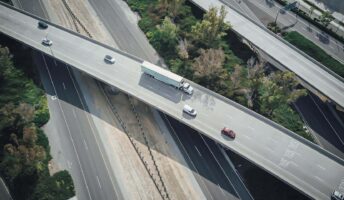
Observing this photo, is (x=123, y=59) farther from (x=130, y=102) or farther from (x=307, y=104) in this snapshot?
(x=307, y=104)

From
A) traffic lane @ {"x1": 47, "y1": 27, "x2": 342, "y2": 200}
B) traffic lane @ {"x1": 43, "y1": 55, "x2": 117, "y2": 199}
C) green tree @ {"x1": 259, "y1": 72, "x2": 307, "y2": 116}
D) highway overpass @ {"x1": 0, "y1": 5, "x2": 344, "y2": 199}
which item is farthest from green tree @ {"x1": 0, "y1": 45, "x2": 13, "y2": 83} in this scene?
green tree @ {"x1": 259, "y1": 72, "x2": 307, "y2": 116}

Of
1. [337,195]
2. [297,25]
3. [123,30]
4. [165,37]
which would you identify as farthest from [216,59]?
[337,195]

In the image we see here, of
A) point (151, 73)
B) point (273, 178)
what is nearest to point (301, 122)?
point (273, 178)

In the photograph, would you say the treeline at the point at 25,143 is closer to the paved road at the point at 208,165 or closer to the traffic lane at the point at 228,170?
the paved road at the point at 208,165

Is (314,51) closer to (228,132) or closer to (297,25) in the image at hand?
(297,25)

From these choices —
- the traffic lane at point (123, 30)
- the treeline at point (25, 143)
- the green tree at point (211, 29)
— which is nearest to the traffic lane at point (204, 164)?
the traffic lane at point (123, 30)

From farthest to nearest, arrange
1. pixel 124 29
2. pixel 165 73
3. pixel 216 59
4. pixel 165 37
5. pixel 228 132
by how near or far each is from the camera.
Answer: pixel 124 29 → pixel 165 37 → pixel 216 59 → pixel 165 73 → pixel 228 132

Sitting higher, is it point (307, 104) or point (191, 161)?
point (307, 104)
